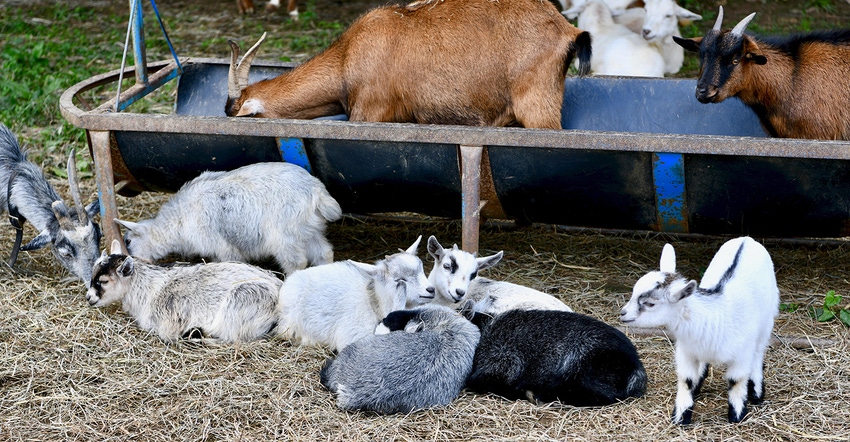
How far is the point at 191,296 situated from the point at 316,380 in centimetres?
99

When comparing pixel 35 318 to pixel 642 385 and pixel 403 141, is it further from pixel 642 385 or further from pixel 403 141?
pixel 642 385

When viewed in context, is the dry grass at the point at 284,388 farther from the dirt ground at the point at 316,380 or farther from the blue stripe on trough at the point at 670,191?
the blue stripe on trough at the point at 670,191

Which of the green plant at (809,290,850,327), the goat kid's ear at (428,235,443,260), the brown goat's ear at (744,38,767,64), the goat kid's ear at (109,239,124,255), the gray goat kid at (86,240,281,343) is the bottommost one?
the green plant at (809,290,850,327)

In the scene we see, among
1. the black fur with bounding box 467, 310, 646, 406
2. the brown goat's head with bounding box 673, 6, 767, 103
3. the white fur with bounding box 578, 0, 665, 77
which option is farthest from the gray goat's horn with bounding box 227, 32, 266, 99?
the white fur with bounding box 578, 0, 665, 77

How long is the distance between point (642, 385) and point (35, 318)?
11.7 ft

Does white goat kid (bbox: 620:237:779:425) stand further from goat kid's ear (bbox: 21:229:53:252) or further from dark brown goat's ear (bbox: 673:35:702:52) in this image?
goat kid's ear (bbox: 21:229:53:252)

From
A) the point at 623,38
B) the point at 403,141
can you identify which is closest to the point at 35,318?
the point at 403,141

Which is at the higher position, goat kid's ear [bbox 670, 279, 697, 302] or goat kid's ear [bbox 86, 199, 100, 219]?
goat kid's ear [bbox 670, 279, 697, 302]

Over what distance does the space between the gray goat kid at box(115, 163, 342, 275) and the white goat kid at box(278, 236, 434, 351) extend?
1.52 ft

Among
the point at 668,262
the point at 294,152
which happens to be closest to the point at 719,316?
the point at 668,262

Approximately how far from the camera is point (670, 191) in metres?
5.38

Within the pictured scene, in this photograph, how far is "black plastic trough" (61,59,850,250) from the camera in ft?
16.7

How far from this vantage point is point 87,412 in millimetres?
4734

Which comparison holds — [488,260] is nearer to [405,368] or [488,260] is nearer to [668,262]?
[405,368]
